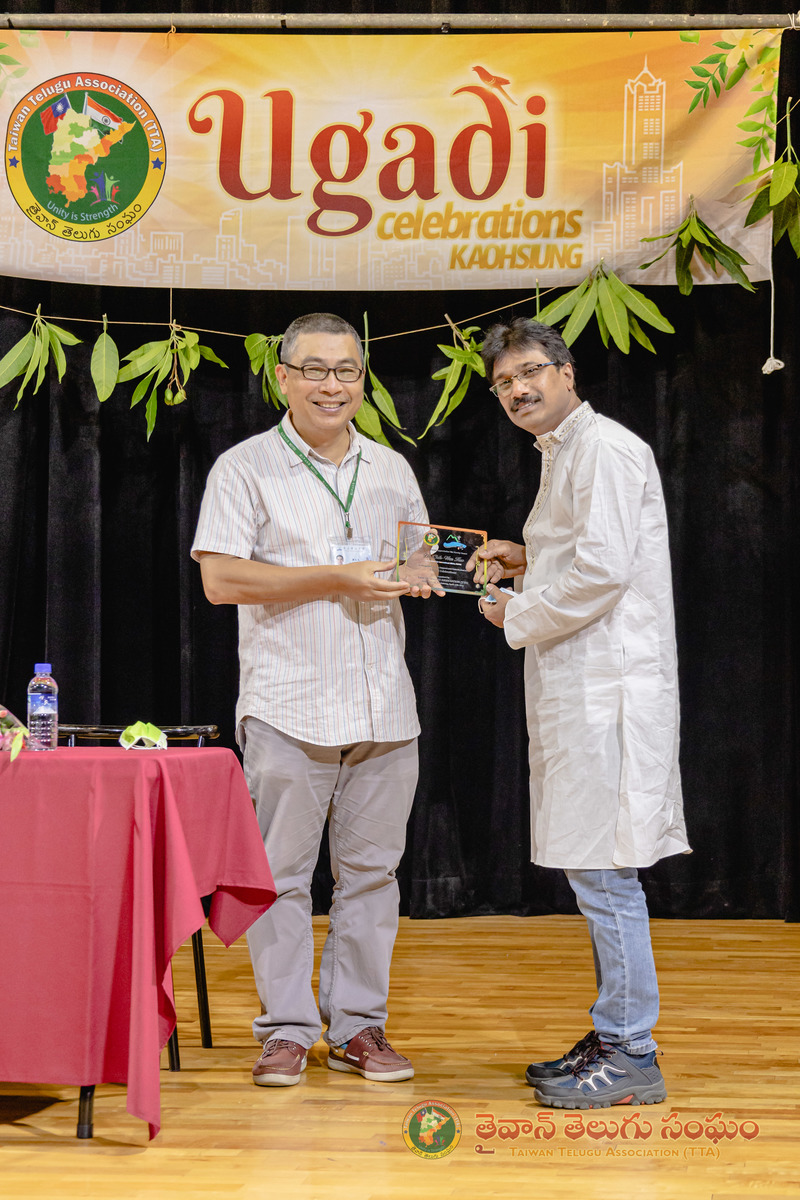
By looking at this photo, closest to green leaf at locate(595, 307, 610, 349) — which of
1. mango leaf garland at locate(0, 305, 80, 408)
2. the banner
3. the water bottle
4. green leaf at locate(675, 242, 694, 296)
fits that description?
→ the banner

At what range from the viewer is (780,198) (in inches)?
145

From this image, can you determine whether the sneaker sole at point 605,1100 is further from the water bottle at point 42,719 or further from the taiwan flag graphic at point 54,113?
the taiwan flag graphic at point 54,113

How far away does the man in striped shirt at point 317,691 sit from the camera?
→ 2.58m

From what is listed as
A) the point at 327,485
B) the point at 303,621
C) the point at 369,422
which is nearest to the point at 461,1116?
the point at 303,621

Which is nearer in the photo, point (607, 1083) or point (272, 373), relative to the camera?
point (607, 1083)

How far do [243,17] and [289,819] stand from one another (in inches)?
108

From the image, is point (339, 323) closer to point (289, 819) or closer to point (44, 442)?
point (289, 819)

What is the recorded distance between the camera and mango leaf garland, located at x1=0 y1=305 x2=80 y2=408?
4.05 meters

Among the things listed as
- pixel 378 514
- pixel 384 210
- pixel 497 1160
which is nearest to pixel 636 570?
pixel 378 514

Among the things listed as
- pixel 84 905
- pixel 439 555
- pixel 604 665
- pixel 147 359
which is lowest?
pixel 84 905

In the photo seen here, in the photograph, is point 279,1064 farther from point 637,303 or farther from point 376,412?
point 637,303

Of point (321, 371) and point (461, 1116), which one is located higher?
point (321, 371)

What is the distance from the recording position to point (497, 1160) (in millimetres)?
2068

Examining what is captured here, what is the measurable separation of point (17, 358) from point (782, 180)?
8.85 feet
